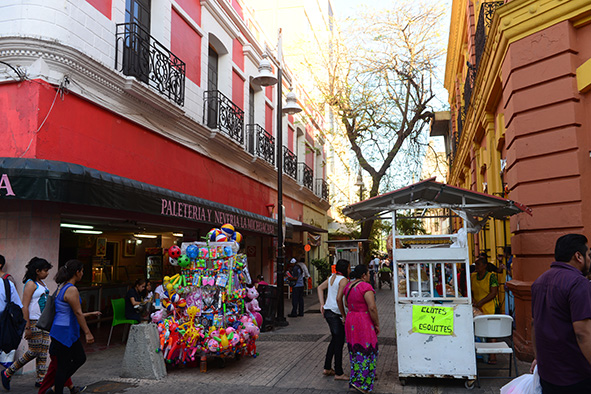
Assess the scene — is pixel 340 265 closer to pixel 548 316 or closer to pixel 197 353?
pixel 197 353

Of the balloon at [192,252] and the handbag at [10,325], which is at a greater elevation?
the balloon at [192,252]

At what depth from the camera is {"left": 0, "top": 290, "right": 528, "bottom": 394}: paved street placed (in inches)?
255

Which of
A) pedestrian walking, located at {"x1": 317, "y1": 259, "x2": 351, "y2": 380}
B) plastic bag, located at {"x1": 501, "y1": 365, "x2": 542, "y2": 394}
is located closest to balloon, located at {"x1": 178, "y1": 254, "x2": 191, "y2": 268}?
pedestrian walking, located at {"x1": 317, "y1": 259, "x2": 351, "y2": 380}

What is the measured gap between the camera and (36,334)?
6359 mm

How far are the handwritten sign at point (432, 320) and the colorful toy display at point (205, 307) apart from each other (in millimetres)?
2853

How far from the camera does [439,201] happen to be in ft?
24.4

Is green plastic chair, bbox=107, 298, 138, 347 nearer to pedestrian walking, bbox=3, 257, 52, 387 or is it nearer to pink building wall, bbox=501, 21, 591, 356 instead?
pedestrian walking, bbox=3, 257, 52, 387

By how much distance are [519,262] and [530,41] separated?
379cm

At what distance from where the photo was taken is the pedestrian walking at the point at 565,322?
10.8 feet

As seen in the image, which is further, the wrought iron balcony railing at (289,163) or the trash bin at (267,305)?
the wrought iron balcony railing at (289,163)

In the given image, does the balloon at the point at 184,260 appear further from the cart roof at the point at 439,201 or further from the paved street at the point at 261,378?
the cart roof at the point at 439,201

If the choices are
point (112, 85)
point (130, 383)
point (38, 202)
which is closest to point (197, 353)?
point (130, 383)

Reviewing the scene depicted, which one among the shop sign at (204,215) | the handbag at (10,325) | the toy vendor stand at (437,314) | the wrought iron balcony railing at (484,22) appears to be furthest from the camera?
the wrought iron balcony railing at (484,22)

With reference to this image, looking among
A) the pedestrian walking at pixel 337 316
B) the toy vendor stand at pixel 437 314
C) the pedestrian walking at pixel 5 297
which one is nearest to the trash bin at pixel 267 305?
the pedestrian walking at pixel 337 316
